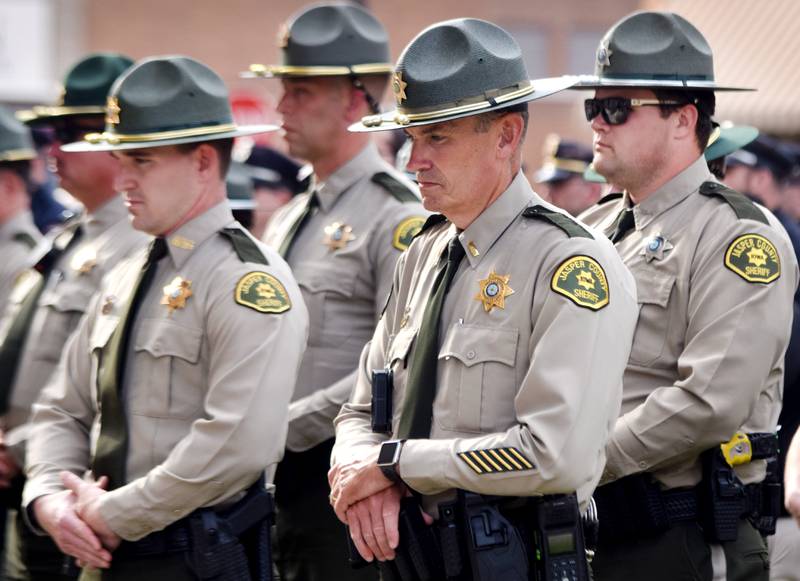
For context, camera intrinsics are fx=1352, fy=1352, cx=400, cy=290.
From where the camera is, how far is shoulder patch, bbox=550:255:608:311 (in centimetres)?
346

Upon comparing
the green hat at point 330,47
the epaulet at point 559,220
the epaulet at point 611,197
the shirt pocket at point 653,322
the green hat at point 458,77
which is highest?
the green hat at point 458,77

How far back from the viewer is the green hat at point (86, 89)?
6164 mm

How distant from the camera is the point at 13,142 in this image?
726cm

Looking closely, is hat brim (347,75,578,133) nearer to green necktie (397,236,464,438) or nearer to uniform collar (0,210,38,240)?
green necktie (397,236,464,438)

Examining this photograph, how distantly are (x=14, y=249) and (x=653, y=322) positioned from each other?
361 centimetres

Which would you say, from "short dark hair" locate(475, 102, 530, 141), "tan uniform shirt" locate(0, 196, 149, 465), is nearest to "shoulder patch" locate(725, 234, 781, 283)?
"short dark hair" locate(475, 102, 530, 141)

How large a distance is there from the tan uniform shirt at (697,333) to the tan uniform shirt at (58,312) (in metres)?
2.27

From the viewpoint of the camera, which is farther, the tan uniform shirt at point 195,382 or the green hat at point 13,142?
the green hat at point 13,142

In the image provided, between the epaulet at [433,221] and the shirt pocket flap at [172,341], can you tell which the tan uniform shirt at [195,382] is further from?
the epaulet at [433,221]

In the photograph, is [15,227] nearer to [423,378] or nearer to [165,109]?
[165,109]

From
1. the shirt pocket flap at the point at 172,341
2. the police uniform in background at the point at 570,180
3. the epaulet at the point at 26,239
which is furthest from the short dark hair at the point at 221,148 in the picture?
the police uniform in background at the point at 570,180

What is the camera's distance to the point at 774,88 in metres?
15.2

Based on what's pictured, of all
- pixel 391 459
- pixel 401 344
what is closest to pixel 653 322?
pixel 401 344

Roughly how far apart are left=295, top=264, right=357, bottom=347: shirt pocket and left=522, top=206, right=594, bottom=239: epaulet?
1.67 meters
